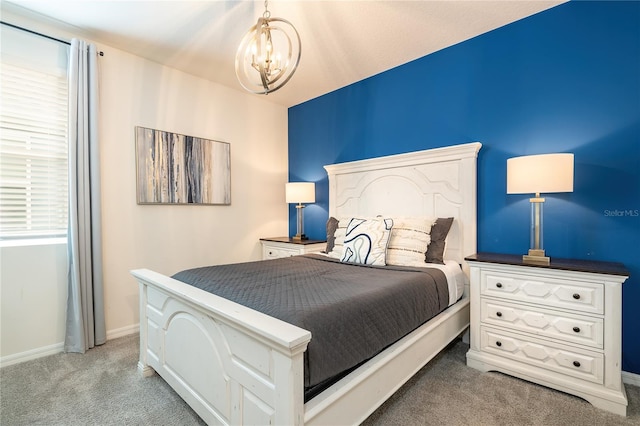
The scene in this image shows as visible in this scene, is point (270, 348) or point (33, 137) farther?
point (33, 137)

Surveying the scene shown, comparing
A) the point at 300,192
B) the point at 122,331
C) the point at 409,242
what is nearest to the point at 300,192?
the point at 300,192

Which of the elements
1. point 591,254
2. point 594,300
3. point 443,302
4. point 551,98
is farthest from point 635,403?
point 551,98

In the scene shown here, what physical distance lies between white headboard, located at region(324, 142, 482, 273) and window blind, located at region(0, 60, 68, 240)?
8.30 ft

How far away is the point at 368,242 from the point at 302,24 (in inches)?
71.3

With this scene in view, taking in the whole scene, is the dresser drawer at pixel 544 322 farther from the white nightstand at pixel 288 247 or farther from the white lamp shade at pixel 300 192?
the white lamp shade at pixel 300 192

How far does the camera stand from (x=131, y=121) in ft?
9.07

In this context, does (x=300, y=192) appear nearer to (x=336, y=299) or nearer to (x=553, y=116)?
(x=336, y=299)

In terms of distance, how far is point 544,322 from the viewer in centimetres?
186

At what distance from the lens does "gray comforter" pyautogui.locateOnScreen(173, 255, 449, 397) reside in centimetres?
123

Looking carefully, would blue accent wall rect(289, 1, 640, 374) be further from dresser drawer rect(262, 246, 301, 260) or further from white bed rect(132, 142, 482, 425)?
dresser drawer rect(262, 246, 301, 260)

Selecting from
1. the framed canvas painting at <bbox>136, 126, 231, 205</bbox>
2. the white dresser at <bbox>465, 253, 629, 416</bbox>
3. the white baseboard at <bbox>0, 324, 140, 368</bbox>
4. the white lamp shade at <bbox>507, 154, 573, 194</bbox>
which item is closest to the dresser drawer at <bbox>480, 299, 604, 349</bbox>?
the white dresser at <bbox>465, 253, 629, 416</bbox>

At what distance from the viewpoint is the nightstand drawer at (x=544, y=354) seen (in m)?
1.71

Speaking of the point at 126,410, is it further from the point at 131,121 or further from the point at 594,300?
the point at 594,300

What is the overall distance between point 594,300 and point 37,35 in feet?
13.8
